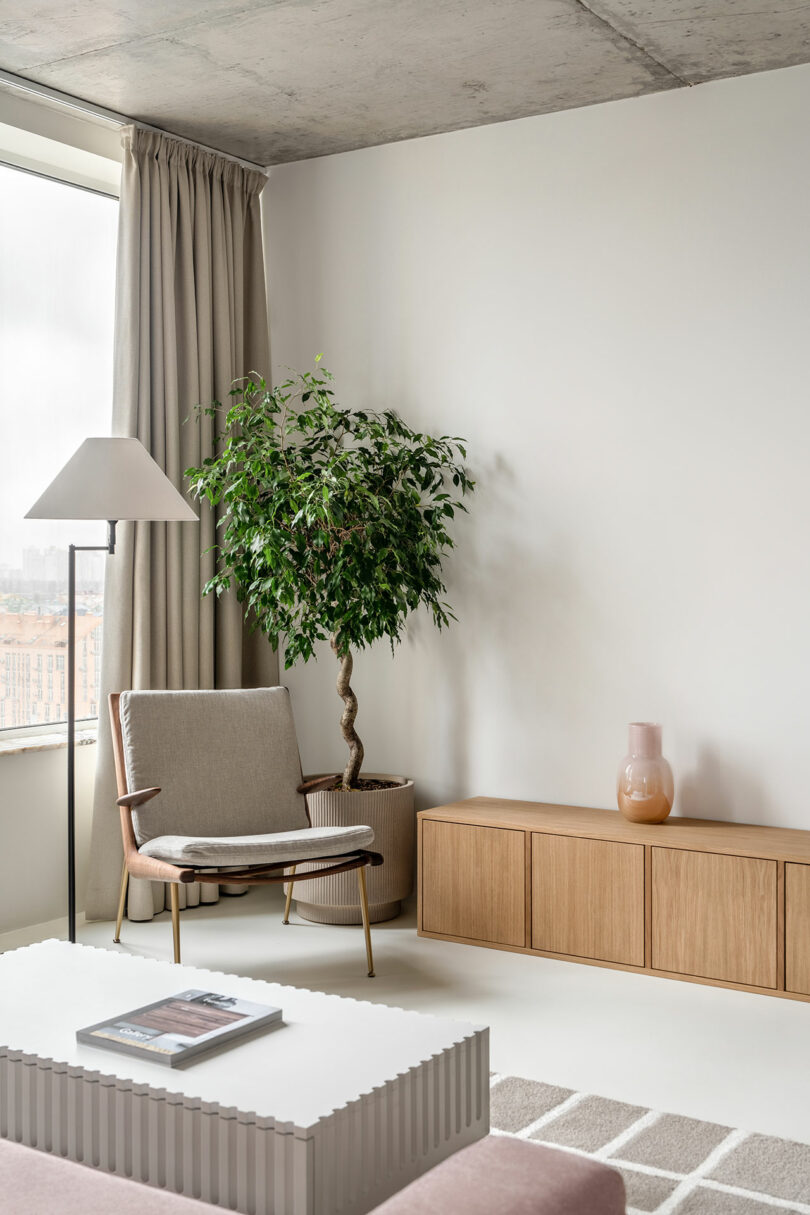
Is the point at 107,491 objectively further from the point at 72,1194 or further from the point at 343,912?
Answer: the point at 72,1194

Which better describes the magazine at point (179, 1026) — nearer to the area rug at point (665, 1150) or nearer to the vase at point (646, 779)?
the area rug at point (665, 1150)

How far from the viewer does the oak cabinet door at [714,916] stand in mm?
3535

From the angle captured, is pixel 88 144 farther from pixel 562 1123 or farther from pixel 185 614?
pixel 562 1123

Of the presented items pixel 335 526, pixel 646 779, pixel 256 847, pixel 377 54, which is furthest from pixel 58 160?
pixel 646 779

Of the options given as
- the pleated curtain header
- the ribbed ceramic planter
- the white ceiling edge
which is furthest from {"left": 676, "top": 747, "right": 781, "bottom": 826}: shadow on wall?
the white ceiling edge

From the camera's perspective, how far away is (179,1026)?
7.25ft

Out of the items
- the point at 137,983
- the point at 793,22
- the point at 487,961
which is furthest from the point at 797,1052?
the point at 793,22

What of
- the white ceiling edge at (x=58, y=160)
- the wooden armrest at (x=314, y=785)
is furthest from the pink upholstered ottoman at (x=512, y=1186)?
the white ceiling edge at (x=58, y=160)

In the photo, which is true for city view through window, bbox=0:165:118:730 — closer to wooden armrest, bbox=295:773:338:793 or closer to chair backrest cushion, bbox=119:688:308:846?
chair backrest cushion, bbox=119:688:308:846

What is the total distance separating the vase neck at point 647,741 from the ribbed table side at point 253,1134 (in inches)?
72.4

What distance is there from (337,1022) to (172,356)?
284cm

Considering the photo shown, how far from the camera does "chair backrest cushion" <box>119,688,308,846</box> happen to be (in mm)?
3920

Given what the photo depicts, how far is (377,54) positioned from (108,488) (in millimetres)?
1616

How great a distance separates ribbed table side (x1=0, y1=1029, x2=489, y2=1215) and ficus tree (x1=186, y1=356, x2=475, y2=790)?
2.10 meters
